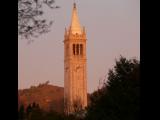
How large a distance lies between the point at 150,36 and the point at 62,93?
110097 mm

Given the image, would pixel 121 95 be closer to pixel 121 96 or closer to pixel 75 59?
pixel 121 96

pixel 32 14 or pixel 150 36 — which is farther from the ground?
pixel 32 14

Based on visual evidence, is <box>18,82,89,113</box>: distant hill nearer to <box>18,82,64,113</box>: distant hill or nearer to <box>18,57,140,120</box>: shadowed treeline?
<box>18,82,64,113</box>: distant hill

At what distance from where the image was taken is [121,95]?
30.7 meters

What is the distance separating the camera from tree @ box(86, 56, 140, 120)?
97.3 feet

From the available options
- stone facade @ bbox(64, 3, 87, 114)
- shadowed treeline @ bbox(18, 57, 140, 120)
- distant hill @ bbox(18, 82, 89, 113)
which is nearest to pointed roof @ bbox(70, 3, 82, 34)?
stone facade @ bbox(64, 3, 87, 114)

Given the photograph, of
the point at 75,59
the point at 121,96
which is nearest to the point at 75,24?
the point at 75,59

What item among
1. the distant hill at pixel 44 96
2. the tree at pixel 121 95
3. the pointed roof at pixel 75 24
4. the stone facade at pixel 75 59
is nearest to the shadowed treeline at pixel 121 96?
the tree at pixel 121 95

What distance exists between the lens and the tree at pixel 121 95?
29.7 metres

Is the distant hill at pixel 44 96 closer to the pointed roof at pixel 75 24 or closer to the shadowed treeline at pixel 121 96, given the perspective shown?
the pointed roof at pixel 75 24

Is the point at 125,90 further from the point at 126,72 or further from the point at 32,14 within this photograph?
the point at 32,14
